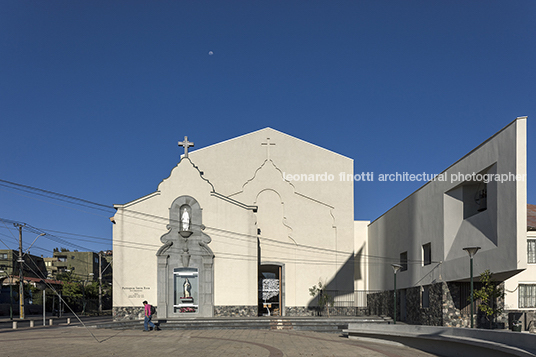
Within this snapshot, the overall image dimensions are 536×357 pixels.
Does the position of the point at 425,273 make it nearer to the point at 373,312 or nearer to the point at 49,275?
the point at 373,312

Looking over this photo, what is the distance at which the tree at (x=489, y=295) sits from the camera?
1917cm

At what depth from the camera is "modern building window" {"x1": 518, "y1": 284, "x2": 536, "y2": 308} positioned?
23.2 metres

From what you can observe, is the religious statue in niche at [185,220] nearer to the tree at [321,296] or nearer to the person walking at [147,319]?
the person walking at [147,319]

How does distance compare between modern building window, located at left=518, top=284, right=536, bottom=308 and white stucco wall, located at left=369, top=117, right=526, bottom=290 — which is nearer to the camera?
white stucco wall, located at left=369, top=117, right=526, bottom=290

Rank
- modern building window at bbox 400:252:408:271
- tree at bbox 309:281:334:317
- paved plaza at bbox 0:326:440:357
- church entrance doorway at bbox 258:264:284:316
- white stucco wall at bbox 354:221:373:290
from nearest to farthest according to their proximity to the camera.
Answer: paved plaza at bbox 0:326:440:357 < modern building window at bbox 400:252:408:271 < tree at bbox 309:281:334:317 < church entrance doorway at bbox 258:264:284:316 < white stucco wall at bbox 354:221:373:290

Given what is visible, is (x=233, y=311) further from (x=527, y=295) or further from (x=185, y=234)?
(x=527, y=295)

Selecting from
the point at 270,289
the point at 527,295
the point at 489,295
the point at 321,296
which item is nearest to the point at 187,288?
the point at 270,289

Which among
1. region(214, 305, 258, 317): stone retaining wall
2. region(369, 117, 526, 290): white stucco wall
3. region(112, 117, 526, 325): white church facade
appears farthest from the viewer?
region(214, 305, 258, 317): stone retaining wall

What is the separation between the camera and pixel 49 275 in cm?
8556

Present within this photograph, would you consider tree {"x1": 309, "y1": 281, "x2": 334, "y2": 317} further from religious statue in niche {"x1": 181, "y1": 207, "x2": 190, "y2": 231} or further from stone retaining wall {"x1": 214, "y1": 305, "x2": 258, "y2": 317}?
religious statue in niche {"x1": 181, "y1": 207, "x2": 190, "y2": 231}

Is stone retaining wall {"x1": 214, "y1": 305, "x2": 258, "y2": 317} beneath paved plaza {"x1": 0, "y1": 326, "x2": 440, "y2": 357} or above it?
beneath

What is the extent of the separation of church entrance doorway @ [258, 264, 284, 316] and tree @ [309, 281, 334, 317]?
222 centimetres

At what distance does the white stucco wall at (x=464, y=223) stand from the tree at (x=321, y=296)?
3.80 m

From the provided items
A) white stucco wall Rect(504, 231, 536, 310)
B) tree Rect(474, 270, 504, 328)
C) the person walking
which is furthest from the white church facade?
the person walking
